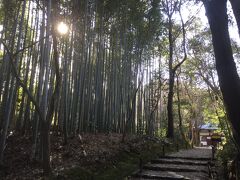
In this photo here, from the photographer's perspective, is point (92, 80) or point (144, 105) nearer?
point (92, 80)

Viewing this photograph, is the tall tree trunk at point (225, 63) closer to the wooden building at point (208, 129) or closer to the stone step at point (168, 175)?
the stone step at point (168, 175)

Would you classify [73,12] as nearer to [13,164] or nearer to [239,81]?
[13,164]

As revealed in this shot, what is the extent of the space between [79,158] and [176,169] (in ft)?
8.84

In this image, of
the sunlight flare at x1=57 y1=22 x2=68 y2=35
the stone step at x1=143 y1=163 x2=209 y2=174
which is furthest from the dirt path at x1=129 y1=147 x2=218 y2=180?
the sunlight flare at x1=57 y1=22 x2=68 y2=35

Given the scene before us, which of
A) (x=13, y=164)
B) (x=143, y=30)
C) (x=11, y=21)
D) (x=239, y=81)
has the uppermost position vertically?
(x=143, y=30)

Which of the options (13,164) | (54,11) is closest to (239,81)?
(54,11)

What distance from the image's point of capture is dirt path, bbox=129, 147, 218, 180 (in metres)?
6.59

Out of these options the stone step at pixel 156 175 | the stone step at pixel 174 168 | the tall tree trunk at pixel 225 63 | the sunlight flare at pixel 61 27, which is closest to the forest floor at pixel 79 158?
the stone step at pixel 156 175

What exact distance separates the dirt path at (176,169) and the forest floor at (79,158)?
29cm

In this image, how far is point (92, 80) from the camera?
31.1 feet

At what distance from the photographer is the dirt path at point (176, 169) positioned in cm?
659

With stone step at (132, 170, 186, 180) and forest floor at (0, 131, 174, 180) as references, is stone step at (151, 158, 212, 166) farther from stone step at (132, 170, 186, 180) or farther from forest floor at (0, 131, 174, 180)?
stone step at (132, 170, 186, 180)

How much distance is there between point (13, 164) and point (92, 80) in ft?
14.2

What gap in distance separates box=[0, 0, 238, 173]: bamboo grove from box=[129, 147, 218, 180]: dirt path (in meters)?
1.48
